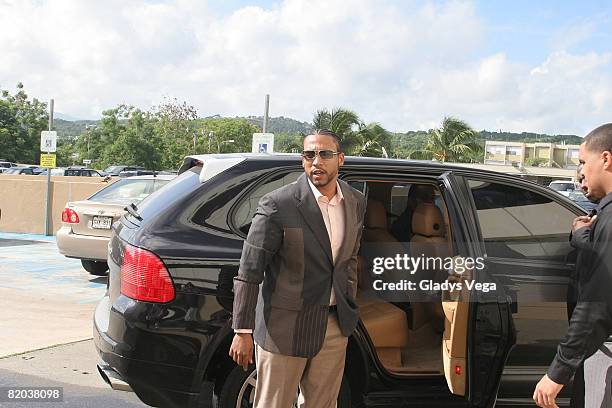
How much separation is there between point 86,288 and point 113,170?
117ft

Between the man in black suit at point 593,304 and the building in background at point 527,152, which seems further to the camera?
the building in background at point 527,152

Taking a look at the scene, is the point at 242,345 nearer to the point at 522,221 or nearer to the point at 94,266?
the point at 522,221

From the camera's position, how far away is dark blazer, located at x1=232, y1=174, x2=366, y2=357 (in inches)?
106

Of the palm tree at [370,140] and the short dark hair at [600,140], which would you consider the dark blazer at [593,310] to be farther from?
the palm tree at [370,140]

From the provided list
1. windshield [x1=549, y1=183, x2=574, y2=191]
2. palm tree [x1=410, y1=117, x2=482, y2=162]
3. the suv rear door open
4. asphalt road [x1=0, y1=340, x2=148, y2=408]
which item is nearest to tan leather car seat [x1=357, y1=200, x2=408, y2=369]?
the suv rear door open

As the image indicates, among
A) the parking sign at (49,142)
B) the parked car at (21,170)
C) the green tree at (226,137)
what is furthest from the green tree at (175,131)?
the parking sign at (49,142)

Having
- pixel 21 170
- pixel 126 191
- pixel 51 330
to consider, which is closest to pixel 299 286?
pixel 51 330

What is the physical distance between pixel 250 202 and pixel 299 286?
857mm

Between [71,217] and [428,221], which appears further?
[71,217]

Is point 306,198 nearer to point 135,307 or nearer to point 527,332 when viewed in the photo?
point 135,307

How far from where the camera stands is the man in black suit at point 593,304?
7.44ft

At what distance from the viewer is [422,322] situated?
4.28 m

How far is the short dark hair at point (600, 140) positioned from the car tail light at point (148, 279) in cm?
207

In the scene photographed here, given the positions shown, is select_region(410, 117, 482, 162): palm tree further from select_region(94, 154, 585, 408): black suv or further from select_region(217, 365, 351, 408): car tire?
select_region(217, 365, 351, 408): car tire
